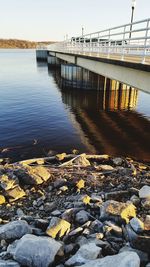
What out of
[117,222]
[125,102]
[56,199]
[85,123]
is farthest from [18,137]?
[125,102]

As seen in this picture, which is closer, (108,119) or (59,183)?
(59,183)

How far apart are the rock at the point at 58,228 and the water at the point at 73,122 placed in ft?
21.7

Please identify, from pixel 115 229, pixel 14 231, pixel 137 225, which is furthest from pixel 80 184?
pixel 137 225

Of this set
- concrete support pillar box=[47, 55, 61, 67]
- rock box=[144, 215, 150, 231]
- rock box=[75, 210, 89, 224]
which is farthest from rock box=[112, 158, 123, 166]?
concrete support pillar box=[47, 55, 61, 67]

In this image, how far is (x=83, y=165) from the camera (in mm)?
9914

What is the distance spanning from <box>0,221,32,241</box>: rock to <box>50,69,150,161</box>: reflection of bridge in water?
25.3ft

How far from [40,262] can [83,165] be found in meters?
5.71

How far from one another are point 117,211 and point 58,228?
134 cm

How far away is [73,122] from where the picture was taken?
17422 mm

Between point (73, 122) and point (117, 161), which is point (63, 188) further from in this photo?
point (73, 122)

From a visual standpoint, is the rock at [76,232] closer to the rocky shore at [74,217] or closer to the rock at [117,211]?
the rocky shore at [74,217]

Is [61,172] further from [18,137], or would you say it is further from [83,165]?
[18,137]

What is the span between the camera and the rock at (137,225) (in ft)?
16.2

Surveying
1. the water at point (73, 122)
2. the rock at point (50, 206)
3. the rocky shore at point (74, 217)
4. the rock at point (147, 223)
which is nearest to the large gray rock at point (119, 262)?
the rocky shore at point (74, 217)
